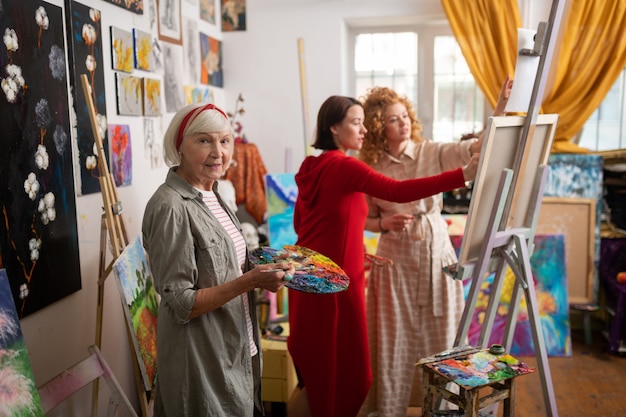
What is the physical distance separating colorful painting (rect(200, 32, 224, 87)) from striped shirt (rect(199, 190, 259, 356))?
7.44ft

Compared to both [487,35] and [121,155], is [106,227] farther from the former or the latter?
[487,35]

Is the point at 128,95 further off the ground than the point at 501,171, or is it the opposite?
the point at 128,95

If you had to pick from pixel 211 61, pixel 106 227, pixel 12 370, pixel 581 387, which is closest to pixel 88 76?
pixel 106 227

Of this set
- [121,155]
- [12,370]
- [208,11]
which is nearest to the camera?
[12,370]

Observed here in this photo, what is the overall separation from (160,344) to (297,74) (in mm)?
2860

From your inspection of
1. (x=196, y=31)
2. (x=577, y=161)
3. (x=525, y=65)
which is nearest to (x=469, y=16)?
(x=577, y=161)

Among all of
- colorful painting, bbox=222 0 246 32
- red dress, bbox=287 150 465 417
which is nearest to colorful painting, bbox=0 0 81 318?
red dress, bbox=287 150 465 417

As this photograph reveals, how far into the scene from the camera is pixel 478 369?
192 centimetres

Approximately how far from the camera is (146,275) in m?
2.33

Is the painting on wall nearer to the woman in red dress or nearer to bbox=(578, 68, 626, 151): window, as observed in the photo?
the woman in red dress

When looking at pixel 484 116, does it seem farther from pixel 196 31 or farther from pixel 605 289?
pixel 196 31

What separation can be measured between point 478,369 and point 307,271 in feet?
2.03

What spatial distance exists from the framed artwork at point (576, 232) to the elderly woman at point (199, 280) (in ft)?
9.40

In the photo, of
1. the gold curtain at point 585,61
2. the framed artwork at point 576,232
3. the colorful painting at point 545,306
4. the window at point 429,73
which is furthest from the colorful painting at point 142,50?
the framed artwork at point 576,232
